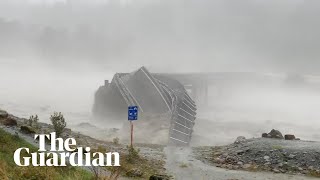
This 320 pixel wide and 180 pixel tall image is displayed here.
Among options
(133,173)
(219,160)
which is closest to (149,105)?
(219,160)

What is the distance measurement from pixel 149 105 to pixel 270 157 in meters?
30.4

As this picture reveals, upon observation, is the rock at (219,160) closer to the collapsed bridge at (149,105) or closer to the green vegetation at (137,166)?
the green vegetation at (137,166)

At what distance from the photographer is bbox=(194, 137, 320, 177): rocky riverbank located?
72.2 feet

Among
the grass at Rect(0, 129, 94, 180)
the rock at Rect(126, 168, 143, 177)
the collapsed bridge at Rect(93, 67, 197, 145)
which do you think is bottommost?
the rock at Rect(126, 168, 143, 177)

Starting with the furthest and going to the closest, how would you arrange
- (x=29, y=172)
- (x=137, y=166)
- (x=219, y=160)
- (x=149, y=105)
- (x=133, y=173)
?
(x=149, y=105) → (x=219, y=160) → (x=137, y=166) → (x=133, y=173) → (x=29, y=172)

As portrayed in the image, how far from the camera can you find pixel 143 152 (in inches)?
1062

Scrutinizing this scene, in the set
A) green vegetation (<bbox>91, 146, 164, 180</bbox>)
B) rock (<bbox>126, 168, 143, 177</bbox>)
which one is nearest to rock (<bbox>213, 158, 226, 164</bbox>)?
green vegetation (<bbox>91, 146, 164, 180</bbox>)

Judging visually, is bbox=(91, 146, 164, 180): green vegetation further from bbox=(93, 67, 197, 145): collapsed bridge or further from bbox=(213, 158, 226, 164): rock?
bbox=(93, 67, 197, 145): collapsed bridge

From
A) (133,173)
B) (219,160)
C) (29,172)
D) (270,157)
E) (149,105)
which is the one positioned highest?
(149,105)

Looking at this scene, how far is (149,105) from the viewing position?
52594mm

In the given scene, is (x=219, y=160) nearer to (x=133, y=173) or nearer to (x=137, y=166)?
(x=137, y=166)

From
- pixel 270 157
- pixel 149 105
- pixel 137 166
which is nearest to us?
pixel 137 166

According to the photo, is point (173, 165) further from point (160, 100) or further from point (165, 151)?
point (160, 100)

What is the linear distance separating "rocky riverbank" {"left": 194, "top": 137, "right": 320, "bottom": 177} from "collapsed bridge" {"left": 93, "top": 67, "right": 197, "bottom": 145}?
12893mm
